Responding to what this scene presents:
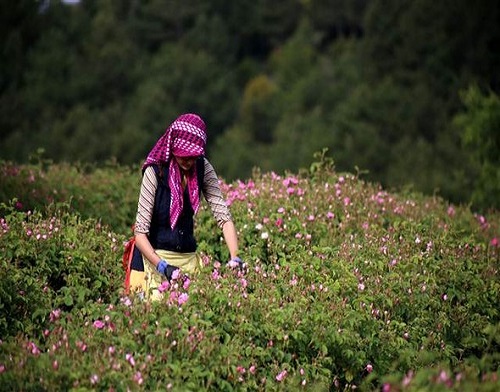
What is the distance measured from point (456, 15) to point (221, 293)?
32.0m

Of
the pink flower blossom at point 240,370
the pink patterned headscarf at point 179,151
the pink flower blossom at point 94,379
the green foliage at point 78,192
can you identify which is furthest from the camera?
the green foliage at point 78,192

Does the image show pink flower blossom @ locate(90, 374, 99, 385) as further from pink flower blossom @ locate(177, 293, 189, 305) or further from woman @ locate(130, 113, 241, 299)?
woman @ locate(130, 113, 241, 299)

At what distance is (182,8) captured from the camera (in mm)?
68812

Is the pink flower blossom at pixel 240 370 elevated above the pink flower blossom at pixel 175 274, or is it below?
below

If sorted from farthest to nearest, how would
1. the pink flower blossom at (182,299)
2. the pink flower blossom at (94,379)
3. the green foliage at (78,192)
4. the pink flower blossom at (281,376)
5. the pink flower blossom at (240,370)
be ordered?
1. the green foliage at (78,192)
2. the pink flower blossom at (182,299)
3. the pink flower blossom at (281,376)
4. the pink flower blossom at (240,370)
5. the pink flower blossom at (94,379)

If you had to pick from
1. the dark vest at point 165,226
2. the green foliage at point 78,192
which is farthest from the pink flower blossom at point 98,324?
the green foliage at point 78,192

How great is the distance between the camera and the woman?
6.41 m

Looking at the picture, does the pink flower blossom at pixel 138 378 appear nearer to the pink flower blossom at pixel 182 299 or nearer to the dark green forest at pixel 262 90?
the pink flower blossom at pixel 182 299

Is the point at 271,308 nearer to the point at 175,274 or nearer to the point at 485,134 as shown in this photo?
the point at 175,274

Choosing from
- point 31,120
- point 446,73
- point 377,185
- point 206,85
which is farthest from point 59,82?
point 377,185

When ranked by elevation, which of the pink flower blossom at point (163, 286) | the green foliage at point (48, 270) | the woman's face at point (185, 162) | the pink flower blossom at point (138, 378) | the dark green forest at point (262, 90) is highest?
the woman's face at point (185, 162)

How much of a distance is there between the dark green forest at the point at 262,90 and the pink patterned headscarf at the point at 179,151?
42.0ft

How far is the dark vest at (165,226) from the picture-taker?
6617mm

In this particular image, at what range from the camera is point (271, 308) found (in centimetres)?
627
